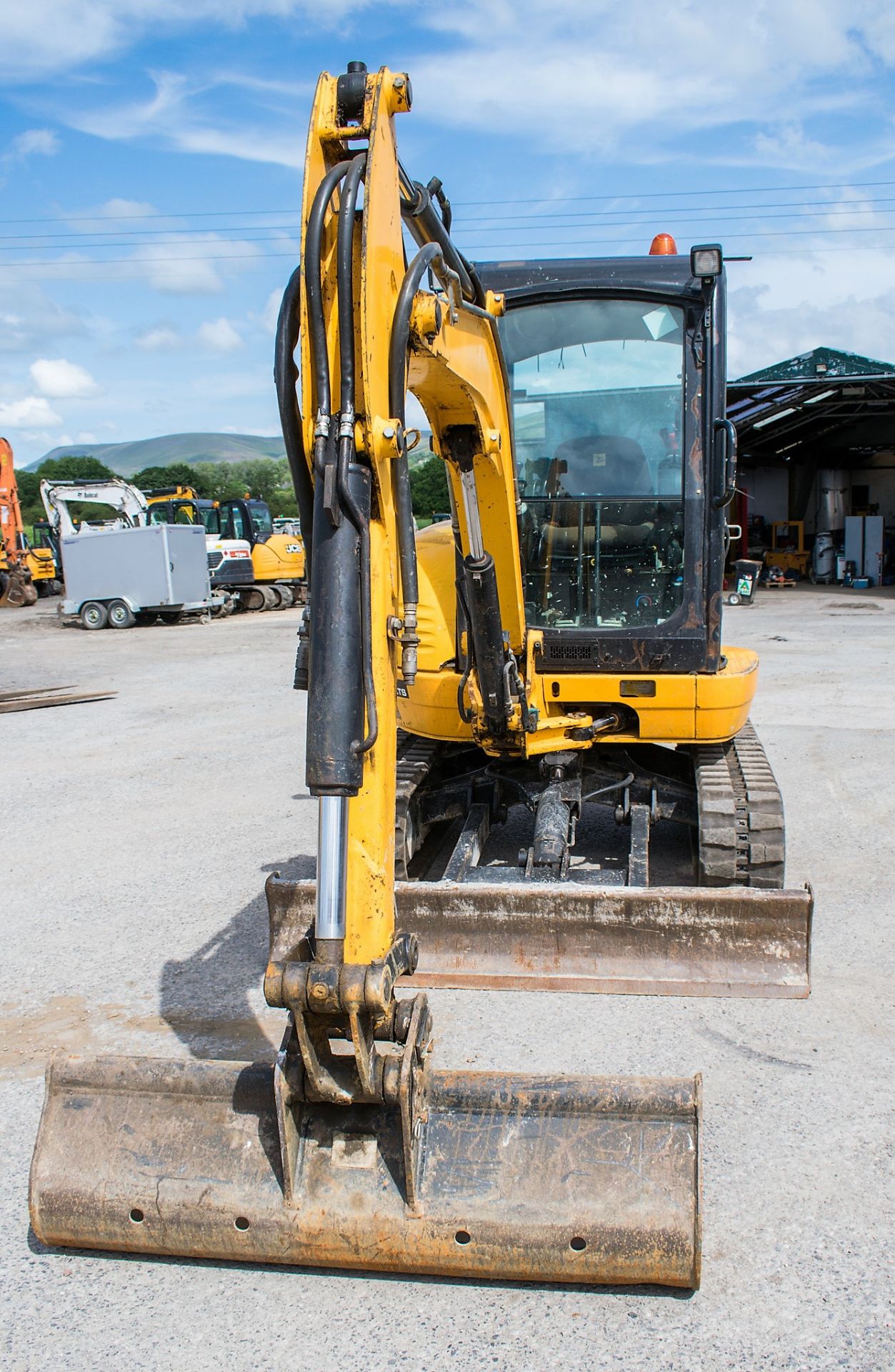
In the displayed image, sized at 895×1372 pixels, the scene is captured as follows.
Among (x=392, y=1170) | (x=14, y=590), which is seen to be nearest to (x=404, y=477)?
(x=392, y=1170)

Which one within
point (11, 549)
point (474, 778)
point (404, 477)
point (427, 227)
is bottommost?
point (474, 778)

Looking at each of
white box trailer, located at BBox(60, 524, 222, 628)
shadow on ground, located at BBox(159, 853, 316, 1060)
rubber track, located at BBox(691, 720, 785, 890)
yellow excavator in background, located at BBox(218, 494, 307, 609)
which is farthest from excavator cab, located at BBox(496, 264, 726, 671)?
yellow excavator in background, located at BBox(218, 494, 307, 609)

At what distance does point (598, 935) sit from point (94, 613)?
1920 centimetres

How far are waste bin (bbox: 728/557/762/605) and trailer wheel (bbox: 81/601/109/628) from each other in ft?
42.5

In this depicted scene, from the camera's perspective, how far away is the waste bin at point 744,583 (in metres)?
23.9

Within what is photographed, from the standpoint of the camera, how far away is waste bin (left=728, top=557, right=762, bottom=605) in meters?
23.9

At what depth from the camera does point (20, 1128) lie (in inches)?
143

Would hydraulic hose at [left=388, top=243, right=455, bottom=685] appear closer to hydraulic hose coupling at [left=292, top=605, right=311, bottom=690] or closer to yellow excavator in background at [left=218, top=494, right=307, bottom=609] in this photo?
hydraulic hose coupling at [left=292, top=605, right=311, bottom=690]

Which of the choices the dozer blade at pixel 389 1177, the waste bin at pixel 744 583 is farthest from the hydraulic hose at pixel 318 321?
the waste bin at pixel 744 583

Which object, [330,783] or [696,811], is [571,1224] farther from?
[696,811]

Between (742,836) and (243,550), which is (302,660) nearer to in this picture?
(742,836)

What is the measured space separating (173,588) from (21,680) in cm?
700

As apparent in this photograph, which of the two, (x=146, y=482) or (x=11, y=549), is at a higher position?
(x=146, y=482)

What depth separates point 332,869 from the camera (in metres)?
2.77
